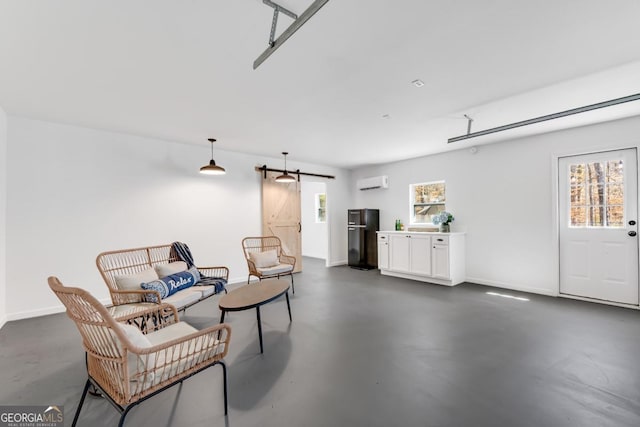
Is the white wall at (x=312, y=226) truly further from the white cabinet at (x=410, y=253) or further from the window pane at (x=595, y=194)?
the window pane at (x=595, y=194)

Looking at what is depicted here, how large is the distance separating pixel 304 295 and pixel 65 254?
342 centimetres

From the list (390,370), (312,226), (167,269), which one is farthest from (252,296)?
Result: (312,226)

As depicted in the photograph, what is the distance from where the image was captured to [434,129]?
13.4 feet

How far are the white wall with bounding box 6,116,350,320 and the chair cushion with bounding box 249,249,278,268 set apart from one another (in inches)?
43.2

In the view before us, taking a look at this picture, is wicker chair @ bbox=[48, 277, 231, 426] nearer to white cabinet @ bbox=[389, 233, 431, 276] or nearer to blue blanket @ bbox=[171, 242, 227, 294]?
blue blanket @ bbox=[171, 242, 227, 294]

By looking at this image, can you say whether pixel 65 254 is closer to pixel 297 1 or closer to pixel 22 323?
pixel 22 323

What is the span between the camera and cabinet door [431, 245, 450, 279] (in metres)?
4.89

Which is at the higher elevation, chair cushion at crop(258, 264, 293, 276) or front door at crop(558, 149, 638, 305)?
front door at crop(558, 149, 638, 305)

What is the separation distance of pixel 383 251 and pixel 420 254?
89 centimetres

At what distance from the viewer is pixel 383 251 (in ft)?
19.6

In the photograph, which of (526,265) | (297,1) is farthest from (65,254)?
(526,265)

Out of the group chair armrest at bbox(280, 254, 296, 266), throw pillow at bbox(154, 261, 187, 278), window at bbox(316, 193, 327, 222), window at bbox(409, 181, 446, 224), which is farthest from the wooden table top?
window at bbox(316, 193, 327, 222)

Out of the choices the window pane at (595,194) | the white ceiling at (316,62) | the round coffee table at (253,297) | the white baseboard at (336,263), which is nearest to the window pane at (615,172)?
the window pane at (595,194)

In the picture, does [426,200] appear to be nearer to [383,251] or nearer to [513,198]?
[383,251]
